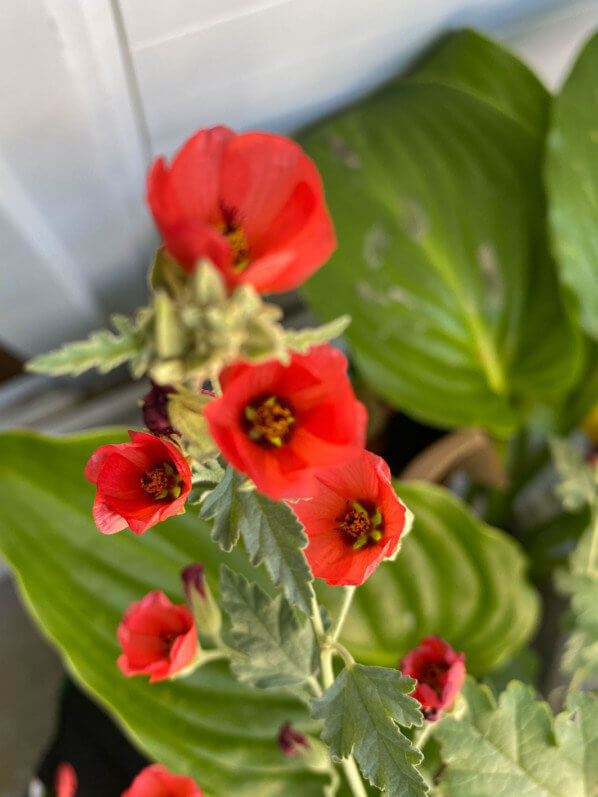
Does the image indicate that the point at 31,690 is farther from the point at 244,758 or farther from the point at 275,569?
the point at 275,569

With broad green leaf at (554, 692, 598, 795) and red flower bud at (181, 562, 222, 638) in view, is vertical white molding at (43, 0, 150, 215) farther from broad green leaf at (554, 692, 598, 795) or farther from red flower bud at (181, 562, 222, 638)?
broad green leaf at (554, 692, 598, 795)

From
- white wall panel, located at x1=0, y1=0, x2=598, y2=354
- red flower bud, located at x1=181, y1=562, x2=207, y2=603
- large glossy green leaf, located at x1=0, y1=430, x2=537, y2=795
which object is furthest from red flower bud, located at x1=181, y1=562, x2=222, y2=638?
white wall panel, located at x1=0, y1=0, x2=598, y2=354

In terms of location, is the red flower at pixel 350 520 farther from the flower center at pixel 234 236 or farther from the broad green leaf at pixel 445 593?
the broad green leaf at pixel 445 593

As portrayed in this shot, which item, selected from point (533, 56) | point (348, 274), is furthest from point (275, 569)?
point (533, 56)

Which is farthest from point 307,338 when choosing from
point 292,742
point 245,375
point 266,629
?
point 292,742

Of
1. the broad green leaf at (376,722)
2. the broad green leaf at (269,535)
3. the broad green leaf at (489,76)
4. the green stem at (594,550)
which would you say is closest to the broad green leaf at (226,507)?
the broad green leaf at (269,535)
